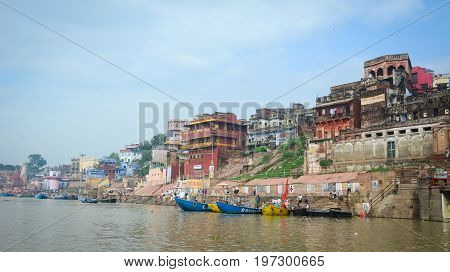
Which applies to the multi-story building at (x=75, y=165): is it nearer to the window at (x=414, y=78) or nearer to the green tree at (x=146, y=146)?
the green tree at (x=146, y=146)

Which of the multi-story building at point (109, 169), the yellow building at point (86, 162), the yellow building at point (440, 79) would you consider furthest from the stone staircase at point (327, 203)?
the yellow building at point (86, 162)

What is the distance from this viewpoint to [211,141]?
66.6m

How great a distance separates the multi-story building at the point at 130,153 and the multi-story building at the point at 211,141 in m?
58.5

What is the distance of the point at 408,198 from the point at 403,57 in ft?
87.4

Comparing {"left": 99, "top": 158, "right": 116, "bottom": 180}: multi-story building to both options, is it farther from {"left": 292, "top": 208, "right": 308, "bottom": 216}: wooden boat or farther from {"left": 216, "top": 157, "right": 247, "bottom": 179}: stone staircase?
{"left": 292, "top": 208, "right": 308, "bottom": 216}: wooden boat

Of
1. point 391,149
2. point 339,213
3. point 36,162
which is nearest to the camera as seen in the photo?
point 339,213

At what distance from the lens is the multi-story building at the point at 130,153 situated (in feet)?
422

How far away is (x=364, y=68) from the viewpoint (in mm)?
55375

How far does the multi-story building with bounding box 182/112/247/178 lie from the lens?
65.8 meters

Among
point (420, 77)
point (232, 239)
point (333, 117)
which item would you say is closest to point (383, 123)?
point (333, 117)

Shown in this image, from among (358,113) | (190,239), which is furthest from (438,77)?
(190,239)

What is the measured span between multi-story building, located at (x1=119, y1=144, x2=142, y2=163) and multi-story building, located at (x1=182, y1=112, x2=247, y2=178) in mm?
58451

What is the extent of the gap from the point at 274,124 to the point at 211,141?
36.9 feet

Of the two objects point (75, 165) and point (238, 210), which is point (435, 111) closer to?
point (238, 210)
